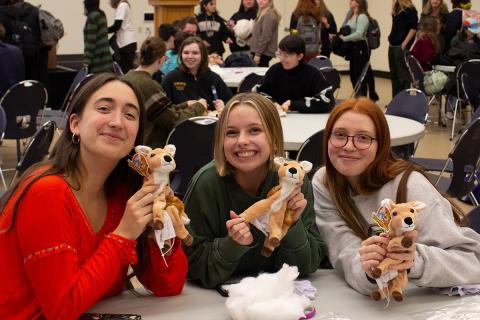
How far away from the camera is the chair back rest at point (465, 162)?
446 centimetres

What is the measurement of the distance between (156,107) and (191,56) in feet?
3.10

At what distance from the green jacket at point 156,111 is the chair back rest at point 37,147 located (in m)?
1.00

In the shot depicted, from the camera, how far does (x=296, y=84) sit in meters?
5.77

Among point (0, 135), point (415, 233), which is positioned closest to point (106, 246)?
point (415, 233)

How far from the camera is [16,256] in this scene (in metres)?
1.94

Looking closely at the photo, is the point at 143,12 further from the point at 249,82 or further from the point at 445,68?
the point at 249,82

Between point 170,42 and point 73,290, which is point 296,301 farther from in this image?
point 170,42

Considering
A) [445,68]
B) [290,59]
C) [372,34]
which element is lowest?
[445,68]

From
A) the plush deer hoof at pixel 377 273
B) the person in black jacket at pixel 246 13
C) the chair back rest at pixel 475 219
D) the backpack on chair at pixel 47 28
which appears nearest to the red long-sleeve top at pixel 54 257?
the plush deer hoof at pixel 377 273

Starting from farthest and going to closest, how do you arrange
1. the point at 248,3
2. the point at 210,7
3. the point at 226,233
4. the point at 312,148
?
the point at 248,3, the point at 210,7, the point at 312,148, the point at 226,233

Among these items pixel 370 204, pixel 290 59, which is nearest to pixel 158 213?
pixel 370 204

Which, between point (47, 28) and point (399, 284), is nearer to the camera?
point (399, 284)

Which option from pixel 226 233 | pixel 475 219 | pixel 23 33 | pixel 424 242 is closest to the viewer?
pixel 424 242

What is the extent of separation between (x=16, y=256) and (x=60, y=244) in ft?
0.49
